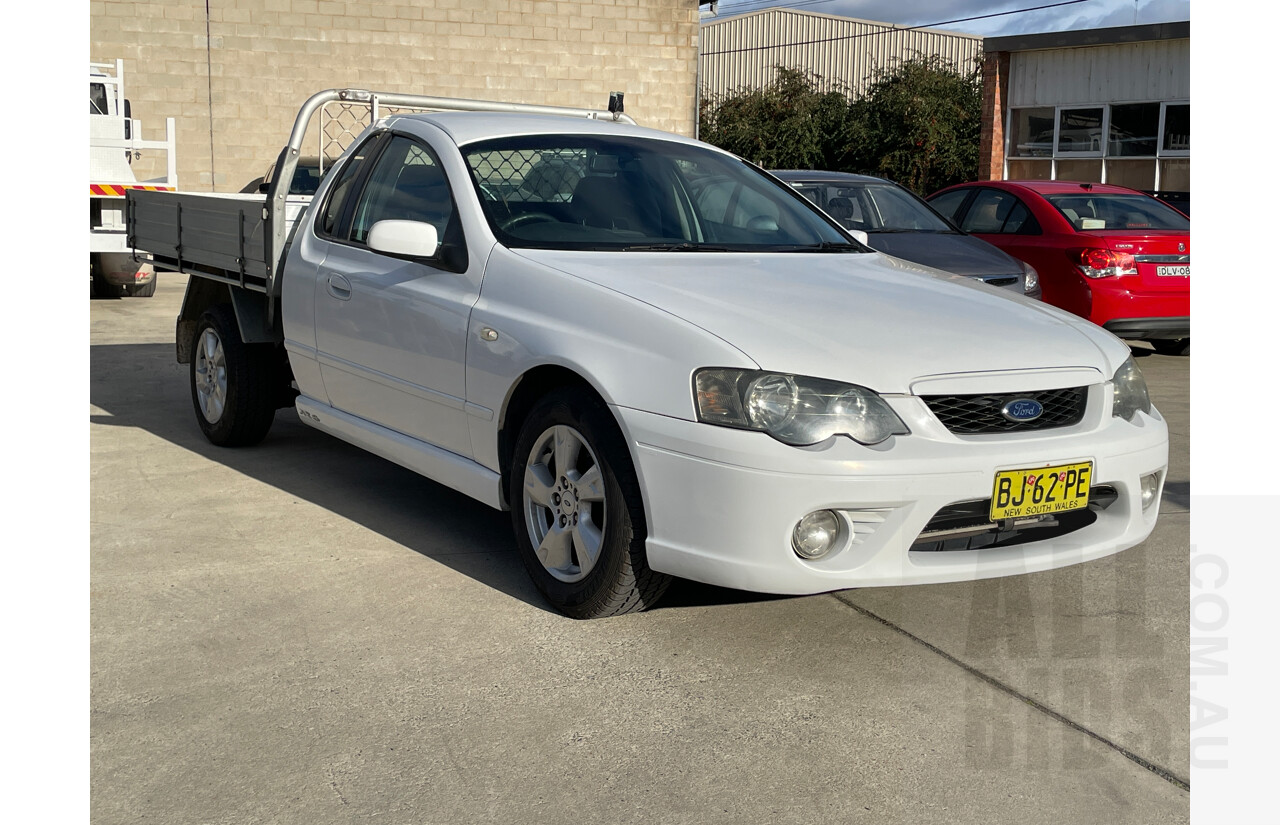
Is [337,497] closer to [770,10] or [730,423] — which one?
[730,423]

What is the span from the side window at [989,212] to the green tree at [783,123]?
68.4 ft

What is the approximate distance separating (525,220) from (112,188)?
9480 millimetres

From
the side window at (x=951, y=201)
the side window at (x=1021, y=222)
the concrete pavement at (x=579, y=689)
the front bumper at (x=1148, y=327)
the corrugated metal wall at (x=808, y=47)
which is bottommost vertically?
the concrete pavement at (x=579, y=689)

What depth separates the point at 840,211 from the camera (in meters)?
9.68

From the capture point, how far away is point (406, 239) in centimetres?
443

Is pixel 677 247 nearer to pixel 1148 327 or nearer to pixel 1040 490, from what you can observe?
pixel 1040 490

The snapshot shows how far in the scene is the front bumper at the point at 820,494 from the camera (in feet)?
11.3

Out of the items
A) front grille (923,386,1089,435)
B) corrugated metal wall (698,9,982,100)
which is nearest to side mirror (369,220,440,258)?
front grille (923,386,1089,435)

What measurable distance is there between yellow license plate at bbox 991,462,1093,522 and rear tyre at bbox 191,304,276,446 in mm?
3932

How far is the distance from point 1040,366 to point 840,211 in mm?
6101

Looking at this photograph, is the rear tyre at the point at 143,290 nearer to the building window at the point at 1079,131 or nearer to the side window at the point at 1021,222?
the side window at the point at 1021,222

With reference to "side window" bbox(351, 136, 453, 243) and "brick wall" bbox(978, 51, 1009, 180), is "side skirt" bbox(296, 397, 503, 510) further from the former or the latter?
"brick wall" bbox(978, 51, 1009, 180)

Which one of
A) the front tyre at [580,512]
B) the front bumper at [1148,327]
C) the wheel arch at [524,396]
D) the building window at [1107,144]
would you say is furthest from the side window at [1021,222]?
the building window at [1107,144]
